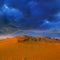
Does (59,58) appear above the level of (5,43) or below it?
below

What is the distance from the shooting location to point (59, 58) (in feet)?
30.6

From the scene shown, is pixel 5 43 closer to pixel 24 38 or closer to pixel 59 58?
pixel 24 38

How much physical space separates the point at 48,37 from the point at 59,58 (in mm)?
3551

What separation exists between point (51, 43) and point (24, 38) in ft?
5.51

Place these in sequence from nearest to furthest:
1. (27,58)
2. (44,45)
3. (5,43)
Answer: (27,58), (44,45), (5,43)

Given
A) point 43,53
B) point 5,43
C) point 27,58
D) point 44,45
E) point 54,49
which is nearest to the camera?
point 27,58

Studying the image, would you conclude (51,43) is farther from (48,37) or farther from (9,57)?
(9,57)

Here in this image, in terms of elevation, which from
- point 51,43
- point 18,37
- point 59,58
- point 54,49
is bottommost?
point 59,58

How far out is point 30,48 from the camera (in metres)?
10.8

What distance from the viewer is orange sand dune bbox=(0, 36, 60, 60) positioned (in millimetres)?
9555

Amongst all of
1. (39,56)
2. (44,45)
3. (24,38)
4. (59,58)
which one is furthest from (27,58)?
(24,38)

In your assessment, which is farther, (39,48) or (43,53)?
(39,48)

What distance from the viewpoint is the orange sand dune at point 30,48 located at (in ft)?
31.3

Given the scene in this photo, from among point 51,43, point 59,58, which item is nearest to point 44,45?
point 51,43
